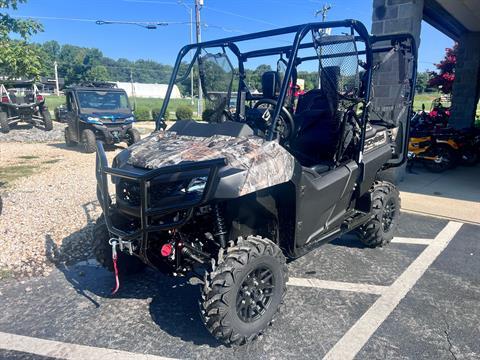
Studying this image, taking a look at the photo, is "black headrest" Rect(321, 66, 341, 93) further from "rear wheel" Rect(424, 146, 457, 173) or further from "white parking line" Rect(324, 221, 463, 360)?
"rear wheel" Rect(424, 146, 457, 173)

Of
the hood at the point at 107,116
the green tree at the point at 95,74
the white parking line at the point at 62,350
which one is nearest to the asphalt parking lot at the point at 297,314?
the white parking line at the point at 62,350

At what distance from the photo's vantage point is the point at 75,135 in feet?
38.5

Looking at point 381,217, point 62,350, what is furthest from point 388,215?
point 62,350

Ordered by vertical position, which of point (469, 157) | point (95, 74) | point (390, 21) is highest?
point (95, 74)

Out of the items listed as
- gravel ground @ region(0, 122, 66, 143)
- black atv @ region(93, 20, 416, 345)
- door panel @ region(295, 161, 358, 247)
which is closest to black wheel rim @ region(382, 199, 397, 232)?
black atv @ region(93, 20, 416, 345)

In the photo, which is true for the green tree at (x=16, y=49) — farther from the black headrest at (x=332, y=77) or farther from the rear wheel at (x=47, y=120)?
the rear wheel at (x=47, y=120)

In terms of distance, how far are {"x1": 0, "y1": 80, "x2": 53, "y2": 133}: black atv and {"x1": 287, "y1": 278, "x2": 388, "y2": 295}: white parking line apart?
15.2 meters

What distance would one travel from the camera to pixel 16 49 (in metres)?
5.90

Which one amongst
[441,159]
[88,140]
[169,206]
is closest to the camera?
[169,206]

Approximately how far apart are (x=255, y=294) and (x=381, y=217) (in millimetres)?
2111

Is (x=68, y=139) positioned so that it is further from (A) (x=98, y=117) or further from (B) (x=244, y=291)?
(B) (x=244, y=291)

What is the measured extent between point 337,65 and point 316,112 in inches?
34.0

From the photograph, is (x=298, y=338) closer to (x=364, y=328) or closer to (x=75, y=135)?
(x=364, y=328)

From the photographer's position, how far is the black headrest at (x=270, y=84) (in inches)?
154
